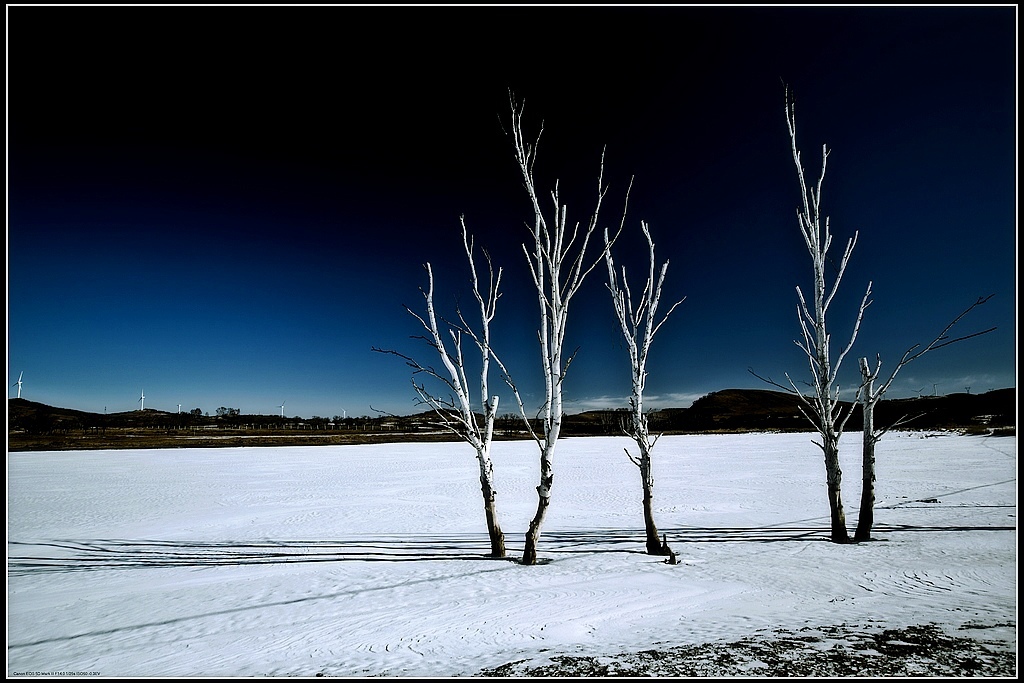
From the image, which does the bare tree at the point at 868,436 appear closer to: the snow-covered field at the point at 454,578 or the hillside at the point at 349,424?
the snow-covered field at the point at 454,578

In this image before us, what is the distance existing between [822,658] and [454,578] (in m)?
4.99

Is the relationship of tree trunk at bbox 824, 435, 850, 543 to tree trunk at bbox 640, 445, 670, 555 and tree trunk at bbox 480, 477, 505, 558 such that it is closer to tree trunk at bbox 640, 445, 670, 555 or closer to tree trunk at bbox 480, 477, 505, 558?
tree trunk at bbox 640, 445, 670, 555

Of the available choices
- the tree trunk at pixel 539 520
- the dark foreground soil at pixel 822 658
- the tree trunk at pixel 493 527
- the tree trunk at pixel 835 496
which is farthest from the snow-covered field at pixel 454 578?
the tree trunk at pixel 493 527

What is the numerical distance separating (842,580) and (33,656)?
31.6ft

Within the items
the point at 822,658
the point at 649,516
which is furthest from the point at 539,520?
the point at 822,658

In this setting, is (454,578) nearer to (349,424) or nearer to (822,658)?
(822,658)

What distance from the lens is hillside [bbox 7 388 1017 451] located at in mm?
56438

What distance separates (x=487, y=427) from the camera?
33.3 feet

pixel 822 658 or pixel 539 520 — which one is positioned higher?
pixel 539 520

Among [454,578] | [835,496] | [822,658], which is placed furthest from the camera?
[835,496]

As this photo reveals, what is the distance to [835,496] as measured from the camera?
10.2 metres

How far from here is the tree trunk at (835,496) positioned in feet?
32.8

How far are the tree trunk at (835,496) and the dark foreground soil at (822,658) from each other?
15.5ft

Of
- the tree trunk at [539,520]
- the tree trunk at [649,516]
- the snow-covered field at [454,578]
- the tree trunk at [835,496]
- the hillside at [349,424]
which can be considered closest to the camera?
the snow-covered field at [454,578]
